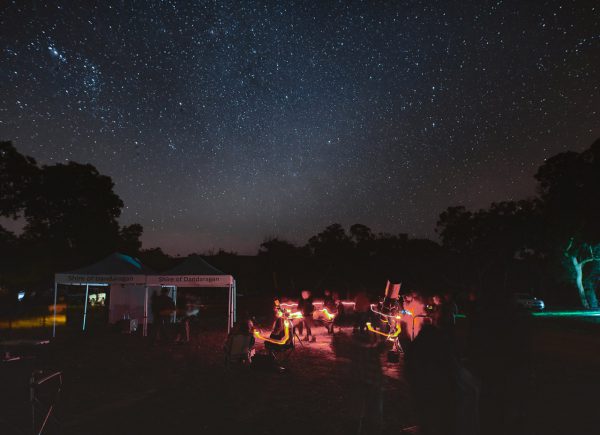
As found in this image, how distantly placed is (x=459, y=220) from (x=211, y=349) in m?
43.8

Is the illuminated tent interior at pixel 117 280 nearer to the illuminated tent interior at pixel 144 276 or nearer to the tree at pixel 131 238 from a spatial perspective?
the illuminated tent interior at pixel 144 276

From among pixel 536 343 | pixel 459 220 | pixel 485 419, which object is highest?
pixel 459 220

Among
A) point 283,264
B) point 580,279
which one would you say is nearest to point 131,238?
point 283,264

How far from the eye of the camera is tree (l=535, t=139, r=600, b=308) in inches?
1235

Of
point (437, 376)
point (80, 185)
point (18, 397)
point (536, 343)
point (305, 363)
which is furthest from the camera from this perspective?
point (80, 185)

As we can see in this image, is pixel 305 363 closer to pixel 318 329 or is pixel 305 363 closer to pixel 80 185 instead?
pixel 318 329

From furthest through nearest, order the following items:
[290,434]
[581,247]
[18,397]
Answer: [581,247], [18,397], [290,434]

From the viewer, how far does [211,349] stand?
40.9ft

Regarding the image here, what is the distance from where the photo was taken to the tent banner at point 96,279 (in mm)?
14414

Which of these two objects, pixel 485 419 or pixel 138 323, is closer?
pixel 485 419

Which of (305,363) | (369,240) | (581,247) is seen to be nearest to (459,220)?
(369,240)

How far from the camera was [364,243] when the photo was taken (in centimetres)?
5272

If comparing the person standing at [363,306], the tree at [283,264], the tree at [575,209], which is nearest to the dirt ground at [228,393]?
the person standing at [363,306]

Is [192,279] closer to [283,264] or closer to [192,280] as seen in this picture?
[192,280]
